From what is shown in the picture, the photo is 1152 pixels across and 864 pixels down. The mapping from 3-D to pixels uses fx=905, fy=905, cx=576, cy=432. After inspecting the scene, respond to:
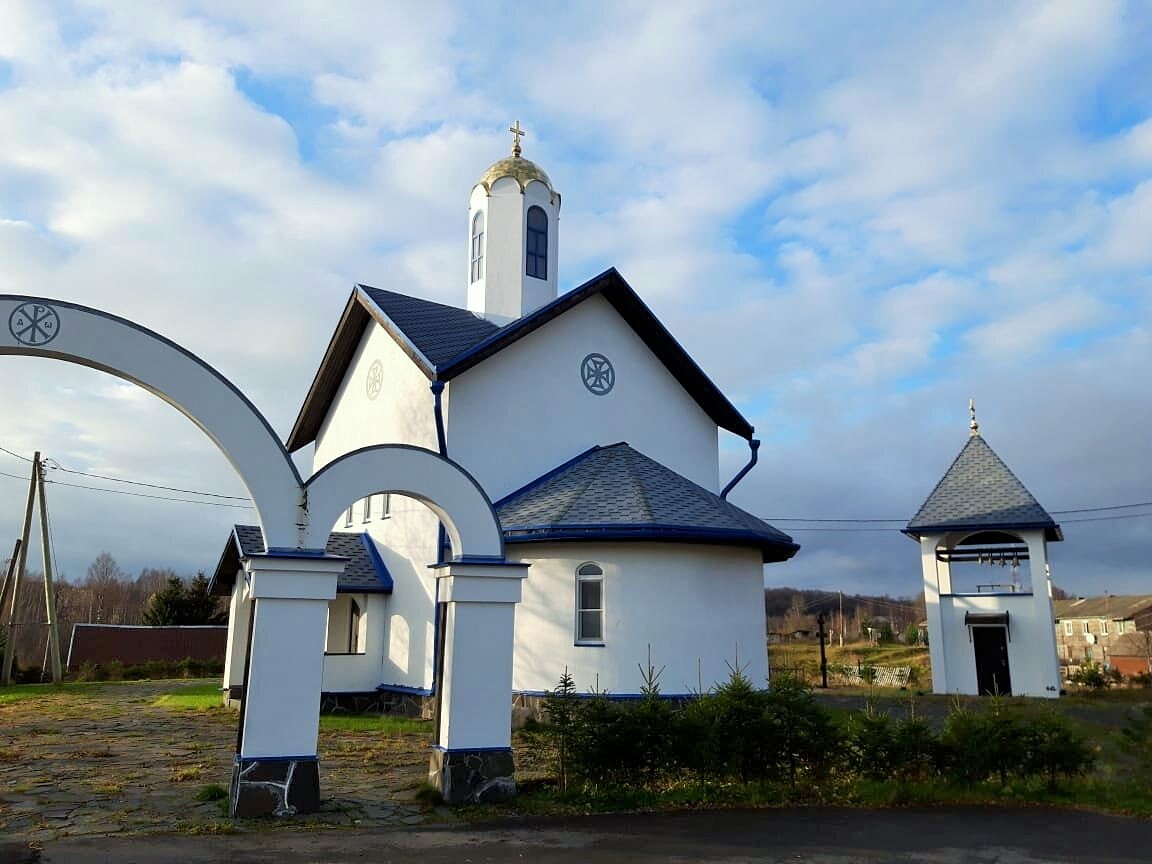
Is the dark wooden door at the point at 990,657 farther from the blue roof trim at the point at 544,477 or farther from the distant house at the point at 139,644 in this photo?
the distant house at the point at 139,644

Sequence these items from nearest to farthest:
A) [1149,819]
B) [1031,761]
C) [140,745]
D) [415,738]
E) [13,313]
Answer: [13,313]
[1149,819]
[1031,761]
[140,745]
[415,738]

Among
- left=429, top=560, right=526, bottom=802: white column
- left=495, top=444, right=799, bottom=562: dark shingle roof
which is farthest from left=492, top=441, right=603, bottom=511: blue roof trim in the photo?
left=429, top=560, right=526, bottom=802: white column

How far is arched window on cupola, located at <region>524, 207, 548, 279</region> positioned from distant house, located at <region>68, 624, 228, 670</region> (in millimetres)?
17536

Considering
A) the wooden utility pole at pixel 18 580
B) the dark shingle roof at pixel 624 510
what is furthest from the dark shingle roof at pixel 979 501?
the wooden utility pole at pixel 18 580

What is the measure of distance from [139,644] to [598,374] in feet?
72.2

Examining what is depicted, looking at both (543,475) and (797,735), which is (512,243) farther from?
(797,735)

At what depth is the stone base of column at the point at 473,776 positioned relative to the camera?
29.2 feet

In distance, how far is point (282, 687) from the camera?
8328 millimetres

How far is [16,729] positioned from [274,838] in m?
9.68

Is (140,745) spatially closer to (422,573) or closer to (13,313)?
(422,573)

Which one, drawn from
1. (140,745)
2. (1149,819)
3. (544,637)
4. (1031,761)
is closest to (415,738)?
(544,637)

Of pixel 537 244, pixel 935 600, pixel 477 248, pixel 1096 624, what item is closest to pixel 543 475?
pixel 537 244

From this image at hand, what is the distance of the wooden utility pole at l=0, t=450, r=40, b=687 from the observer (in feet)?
82.3

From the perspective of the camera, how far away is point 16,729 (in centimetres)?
1448
